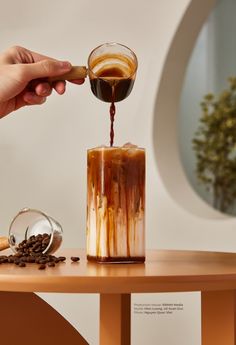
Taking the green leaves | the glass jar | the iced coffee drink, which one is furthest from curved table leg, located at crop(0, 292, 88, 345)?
the green leaves

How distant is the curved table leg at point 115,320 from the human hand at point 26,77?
50 centimetres

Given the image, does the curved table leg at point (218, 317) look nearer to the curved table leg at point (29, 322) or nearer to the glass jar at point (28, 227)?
the glass jar at point (28, 227)

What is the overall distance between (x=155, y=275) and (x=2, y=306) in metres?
0.70

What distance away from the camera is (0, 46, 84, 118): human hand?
5.45 feet

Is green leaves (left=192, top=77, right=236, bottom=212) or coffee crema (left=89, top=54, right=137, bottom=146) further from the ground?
green leaves (left=192, top=77, right=236, bottom=212)

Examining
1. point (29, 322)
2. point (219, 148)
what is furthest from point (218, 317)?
point (219, 148)

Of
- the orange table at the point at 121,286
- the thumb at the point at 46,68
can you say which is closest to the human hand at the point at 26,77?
the thumb at the point at 46,68

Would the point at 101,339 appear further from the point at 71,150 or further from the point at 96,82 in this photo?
the point at 71,150

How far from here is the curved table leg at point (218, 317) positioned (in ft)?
5.18

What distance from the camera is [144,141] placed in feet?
10.6

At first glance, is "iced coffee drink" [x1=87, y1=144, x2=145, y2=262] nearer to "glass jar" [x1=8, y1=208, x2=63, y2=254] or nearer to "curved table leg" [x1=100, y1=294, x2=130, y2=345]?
"glass jar" [x1=8, y1=208, x2=63, y2=254]

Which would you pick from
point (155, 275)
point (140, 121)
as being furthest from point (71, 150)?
point (155, 275)

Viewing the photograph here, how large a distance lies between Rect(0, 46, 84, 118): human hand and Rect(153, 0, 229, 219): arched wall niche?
1.35 m

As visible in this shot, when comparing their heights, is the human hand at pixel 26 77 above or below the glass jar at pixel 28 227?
above
